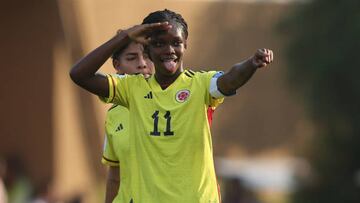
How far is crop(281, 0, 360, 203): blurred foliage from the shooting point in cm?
2455

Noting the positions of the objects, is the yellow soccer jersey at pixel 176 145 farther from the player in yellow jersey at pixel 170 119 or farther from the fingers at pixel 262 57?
the fingers at pixel 262 57

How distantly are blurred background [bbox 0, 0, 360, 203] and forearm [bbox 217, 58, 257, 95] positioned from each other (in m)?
10.3

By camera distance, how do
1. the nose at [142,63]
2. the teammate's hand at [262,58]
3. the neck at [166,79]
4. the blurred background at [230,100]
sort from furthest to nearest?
1. the blurred background at [230,100]
2. the nose at [142,63]
3. the neck at [166,79]
4. the teammate's hand at [262,58]

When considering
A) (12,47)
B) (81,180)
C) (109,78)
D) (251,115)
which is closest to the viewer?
(109,78)

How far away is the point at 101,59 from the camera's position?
7.11m

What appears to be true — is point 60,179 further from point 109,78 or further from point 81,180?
point 109,78

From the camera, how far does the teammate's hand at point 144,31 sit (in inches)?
272

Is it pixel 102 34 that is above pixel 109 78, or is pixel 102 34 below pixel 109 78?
above

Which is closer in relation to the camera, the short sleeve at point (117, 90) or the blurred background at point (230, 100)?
the short sleeve at point (117, 90)

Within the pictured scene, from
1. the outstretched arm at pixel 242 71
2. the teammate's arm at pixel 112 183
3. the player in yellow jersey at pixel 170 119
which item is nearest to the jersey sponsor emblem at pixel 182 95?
the player in yellow jersey at pixel 170 119

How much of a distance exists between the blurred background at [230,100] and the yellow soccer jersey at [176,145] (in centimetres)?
1004

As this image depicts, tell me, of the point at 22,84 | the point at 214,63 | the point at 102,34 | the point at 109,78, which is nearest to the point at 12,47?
the point at 22,84

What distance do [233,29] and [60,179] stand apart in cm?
747

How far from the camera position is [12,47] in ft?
66.3
